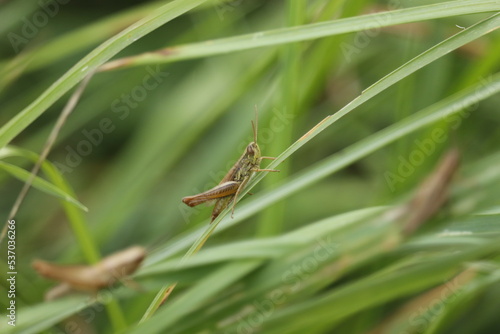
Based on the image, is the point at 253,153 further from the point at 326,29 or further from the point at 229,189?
the point at 326,29

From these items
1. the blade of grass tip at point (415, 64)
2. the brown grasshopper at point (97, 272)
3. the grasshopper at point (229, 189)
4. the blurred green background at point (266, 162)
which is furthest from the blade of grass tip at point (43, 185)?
the blade of grass tip at point (415, 64)

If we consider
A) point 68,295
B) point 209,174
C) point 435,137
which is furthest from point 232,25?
point 68,295

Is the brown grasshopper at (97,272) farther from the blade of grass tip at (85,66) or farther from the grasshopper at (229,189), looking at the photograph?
the blade of grass tip at (85,66)

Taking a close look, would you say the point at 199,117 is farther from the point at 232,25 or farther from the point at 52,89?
the point at 52,89

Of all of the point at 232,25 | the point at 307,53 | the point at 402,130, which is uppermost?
the point at 232,25

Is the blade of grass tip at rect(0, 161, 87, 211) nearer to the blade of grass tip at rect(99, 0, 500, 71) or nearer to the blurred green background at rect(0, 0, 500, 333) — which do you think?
the blurred green background at rect(0, 0, 500, 333)

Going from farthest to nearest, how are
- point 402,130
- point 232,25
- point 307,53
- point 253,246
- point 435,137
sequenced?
point 232,25
point 307,53
point 435,137
point 253,246
point 402,130
